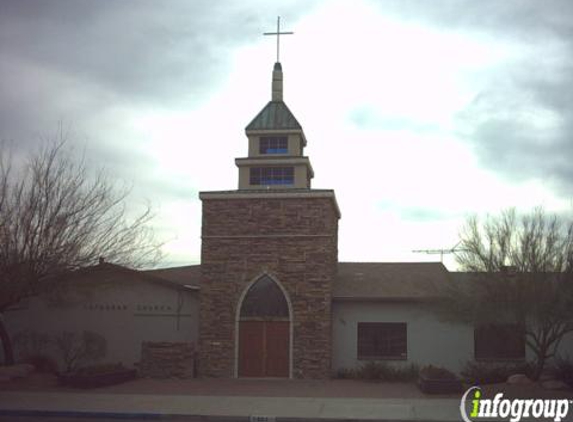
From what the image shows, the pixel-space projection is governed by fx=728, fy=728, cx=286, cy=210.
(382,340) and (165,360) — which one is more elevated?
(382,340)

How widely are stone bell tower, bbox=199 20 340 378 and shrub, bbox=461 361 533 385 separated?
15.9 ft

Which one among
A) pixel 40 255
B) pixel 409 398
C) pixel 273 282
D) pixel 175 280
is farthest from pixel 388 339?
pixel 40 255

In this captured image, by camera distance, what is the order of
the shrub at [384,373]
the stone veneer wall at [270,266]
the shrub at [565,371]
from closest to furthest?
the shrub at [565,371], the shrub at [384,373], the stone veneer wall at [270,266]

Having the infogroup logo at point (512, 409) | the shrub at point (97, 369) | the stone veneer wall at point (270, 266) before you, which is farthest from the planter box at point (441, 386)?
the shrub at point (97, 369)

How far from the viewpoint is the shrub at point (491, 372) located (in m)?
23.4

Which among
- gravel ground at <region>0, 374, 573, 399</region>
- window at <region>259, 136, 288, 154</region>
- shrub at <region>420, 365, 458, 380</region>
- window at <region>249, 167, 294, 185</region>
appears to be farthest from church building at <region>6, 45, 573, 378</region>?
window at <region>259, 136, 288, 154</region>

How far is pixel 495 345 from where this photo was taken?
25.8 m

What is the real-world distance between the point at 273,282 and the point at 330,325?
8.34 ft

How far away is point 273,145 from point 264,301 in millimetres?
7315

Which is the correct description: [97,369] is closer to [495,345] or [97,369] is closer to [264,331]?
[264,331]

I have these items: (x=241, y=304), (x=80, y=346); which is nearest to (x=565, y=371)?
(x=241, y=304)

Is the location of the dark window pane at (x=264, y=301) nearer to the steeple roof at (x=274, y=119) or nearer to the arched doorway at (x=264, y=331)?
the arched doorway at (x=264, y=331)

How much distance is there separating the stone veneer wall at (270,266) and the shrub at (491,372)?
4827mm

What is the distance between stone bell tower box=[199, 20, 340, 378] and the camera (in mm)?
25500
